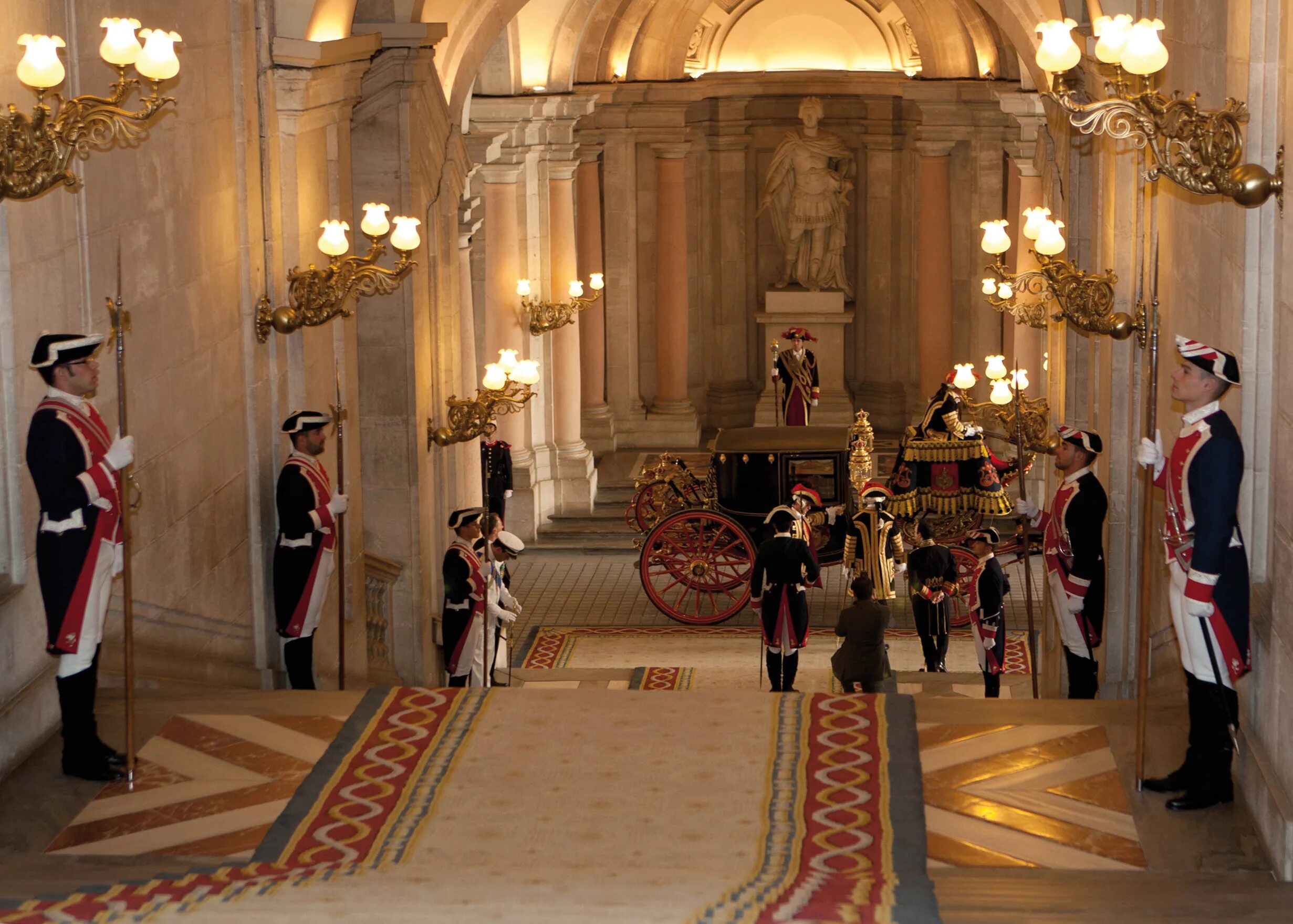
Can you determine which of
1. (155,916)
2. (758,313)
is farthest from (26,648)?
(758,313)

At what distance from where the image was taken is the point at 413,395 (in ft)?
44.4

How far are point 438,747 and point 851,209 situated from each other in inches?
740

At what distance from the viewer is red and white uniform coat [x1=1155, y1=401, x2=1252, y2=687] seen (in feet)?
21.0

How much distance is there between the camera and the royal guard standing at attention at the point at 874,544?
15969mm

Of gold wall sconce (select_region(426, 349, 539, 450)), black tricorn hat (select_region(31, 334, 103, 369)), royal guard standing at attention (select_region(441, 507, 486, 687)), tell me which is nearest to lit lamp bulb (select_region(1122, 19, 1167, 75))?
black tricorn hat (select_region(31, 334, 103, 369))

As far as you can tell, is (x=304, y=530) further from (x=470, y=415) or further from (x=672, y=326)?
(x=672, y=326)

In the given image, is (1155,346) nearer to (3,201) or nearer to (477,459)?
(3,201)

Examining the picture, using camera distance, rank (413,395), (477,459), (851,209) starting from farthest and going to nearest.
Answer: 1. (851,209)
2. (477,459)
3. (413,395)

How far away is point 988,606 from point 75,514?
7.94m

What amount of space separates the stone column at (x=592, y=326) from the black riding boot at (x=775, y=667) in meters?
9.41

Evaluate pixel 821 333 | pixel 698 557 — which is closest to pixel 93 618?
pixel 698 557

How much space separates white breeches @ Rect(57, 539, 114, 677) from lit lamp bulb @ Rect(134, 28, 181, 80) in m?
1.75

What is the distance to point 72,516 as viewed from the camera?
6.92 metres

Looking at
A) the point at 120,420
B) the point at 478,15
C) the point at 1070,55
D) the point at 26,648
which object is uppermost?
the point at 478,15
